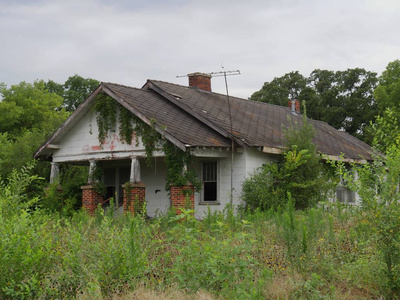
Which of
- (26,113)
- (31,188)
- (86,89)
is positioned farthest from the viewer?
(86,89)

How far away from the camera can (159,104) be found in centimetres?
1950

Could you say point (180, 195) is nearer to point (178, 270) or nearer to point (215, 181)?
point (215, 181)

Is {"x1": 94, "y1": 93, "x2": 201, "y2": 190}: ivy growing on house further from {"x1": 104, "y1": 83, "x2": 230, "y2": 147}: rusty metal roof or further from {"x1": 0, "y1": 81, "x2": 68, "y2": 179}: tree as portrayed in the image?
{"x1": 0, "y1": 81, "x2": 68, "y2": 179}: tree

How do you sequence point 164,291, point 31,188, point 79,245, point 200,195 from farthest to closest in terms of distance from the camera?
point 31,188
point 200,195
point 79,245
point 164,291

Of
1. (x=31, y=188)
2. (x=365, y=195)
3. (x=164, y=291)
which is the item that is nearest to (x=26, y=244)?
(x=164, y=291)

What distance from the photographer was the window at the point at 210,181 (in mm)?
18219

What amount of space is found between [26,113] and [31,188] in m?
21.4

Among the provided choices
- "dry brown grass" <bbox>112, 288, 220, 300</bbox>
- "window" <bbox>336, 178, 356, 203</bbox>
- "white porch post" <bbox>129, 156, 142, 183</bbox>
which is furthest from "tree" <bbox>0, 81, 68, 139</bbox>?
"dry brown grass" <bbox>112, 288, 220, 300</bbox>

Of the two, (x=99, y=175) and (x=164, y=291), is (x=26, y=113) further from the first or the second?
(x=164, y=291)

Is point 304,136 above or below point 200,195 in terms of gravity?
above

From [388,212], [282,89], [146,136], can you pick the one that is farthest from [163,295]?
[282,89]

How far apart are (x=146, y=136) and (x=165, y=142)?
0.78m

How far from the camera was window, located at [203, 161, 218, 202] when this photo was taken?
59.8ft

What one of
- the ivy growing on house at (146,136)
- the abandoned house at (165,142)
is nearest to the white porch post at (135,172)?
the abandoned house at (165,142)
